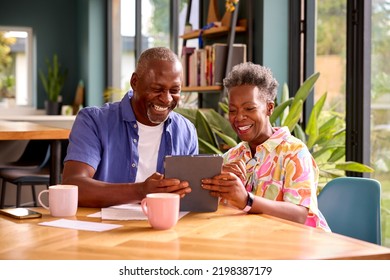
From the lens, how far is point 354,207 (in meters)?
2.20

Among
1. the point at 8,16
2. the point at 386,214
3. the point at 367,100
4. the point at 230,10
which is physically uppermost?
the point at 8,16

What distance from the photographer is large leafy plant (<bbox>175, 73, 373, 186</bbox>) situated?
12.0 feet

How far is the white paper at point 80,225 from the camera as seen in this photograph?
1699 mm

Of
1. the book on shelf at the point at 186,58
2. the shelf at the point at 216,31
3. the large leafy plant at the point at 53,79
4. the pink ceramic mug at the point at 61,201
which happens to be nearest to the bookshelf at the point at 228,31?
the shelf at the point at 216,31

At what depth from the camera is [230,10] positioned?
4371 millimetres

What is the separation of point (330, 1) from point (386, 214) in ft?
4.51

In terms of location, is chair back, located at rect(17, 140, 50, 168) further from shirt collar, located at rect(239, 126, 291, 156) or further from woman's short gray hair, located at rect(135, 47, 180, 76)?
shirt collar, located at rect(239, 126, 291, 156)

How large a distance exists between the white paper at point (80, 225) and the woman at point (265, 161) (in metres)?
0.41

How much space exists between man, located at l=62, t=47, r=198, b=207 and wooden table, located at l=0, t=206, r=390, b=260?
1.57ft

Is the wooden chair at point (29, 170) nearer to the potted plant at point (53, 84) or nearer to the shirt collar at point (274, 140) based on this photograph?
the shirt collar at point (274, 140)

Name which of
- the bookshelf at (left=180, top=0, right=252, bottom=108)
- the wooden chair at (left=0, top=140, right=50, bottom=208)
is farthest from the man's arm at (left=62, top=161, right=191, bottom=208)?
the bookshelf at (left=180, top=0, right=252, bottom=108)

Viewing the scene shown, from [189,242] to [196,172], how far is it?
1.24 ft
